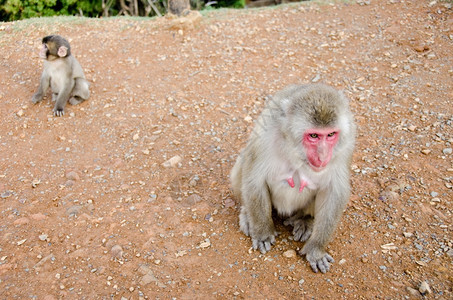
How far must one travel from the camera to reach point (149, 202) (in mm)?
4164

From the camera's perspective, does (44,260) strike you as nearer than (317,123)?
No

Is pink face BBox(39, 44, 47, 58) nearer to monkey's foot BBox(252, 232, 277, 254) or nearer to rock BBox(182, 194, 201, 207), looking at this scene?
rock BBox(182, 194, 201, 207)

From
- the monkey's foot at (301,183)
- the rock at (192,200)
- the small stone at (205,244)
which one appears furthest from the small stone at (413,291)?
the rock at (192,200)

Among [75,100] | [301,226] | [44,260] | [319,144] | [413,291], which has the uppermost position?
[319,144]

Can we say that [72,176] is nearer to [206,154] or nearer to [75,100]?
[206,154]

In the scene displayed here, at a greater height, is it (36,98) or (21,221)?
(36,98)

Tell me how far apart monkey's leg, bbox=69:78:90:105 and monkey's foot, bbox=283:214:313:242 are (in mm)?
3788

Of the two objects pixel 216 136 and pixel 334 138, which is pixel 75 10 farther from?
pixel 334 138

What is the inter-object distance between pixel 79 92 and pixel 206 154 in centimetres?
238

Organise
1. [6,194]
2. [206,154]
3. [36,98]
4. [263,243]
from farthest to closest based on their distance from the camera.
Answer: [36,98], [206,154], [6,194], [263,243]

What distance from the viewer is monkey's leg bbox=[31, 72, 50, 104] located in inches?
235

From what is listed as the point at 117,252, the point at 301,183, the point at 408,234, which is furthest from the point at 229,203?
the point at 408,234

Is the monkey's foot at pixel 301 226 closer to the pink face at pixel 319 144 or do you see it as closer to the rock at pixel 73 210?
the pink face at pixel 319 144

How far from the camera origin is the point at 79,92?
5.86m
